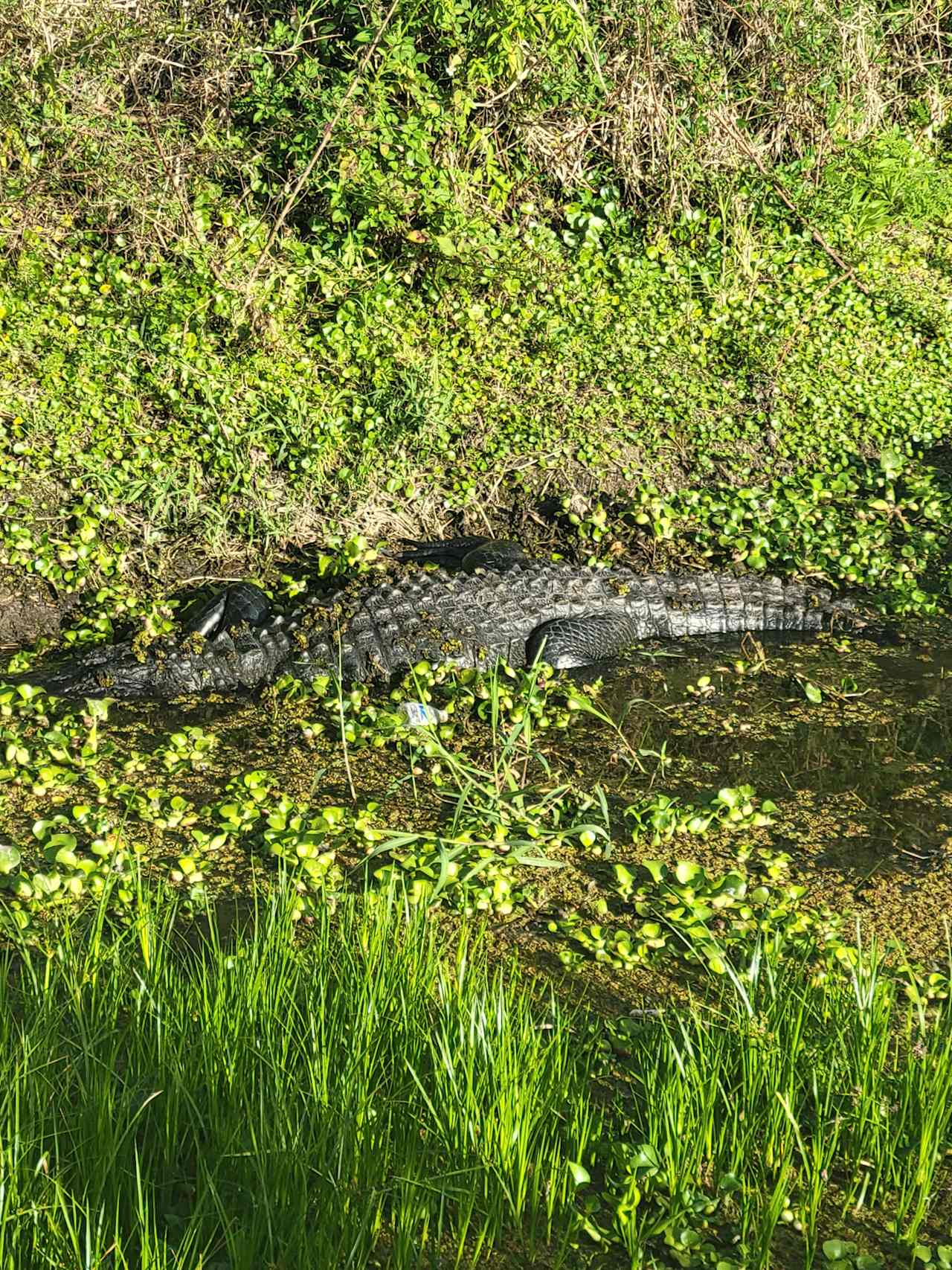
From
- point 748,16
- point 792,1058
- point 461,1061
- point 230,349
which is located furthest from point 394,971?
point 748,16

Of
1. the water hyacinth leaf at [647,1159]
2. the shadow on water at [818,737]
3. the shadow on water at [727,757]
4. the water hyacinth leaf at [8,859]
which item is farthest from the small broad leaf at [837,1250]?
the water hyacinth leaf at [8,859]

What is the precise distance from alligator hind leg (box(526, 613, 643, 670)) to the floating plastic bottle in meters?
0.76

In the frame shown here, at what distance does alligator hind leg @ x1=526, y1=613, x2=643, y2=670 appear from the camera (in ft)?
17.8

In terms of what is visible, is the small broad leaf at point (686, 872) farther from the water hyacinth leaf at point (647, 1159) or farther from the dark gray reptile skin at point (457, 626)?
the dark gray reptile skin at point (457, 626)

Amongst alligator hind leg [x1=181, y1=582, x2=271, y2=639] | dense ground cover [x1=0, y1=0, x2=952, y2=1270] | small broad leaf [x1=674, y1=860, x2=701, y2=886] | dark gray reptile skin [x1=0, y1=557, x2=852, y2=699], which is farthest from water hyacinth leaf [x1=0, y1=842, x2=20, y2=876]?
small broad leaf [x1=674, y1=860, x2=701, y2=886]

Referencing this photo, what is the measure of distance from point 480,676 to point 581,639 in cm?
65

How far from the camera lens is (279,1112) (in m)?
2.27

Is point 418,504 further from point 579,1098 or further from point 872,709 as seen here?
point 579,1098

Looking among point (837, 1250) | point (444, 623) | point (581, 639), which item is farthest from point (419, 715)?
point (837, 1250)

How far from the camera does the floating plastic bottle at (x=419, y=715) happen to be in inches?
181

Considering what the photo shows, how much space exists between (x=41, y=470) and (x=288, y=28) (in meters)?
3.61

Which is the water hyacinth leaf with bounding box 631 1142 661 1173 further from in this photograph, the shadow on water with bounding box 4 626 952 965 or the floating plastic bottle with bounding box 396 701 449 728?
the floating plastic bottle with bounding box 396 701 449 728

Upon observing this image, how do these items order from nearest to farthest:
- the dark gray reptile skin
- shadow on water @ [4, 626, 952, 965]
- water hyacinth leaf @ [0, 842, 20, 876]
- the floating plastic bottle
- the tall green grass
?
1. the tall green grass
2. water hyacinth leaf @ [0, 842, 20, 876]
3. shadow on water @ [4, 626, 952, 965]
4. the floating plastic bottle
5. the dark gray reptile skin

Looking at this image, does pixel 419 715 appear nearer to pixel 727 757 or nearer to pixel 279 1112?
pixel 727 757
